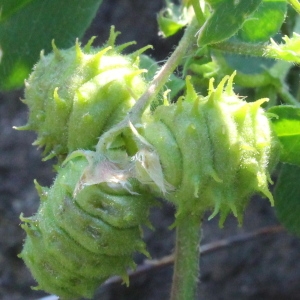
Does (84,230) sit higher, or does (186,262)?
(84,230)

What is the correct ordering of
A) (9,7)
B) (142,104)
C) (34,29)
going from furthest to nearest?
(34,29) → (9,7) → (142,104)

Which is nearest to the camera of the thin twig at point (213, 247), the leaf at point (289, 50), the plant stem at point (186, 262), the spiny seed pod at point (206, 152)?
the spiny seed pod at point (206, 152)

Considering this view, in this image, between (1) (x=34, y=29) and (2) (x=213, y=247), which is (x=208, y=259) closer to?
(2) (x=213, y=247)

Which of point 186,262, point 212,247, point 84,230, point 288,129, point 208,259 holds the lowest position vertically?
point 208,259

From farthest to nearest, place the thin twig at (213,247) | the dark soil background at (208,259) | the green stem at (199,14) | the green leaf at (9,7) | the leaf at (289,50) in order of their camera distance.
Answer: the dark soil background at (208,259) < the thin twig at (213,247) < the green leaf at (9,7) < the green stem at (199,14) < the leaf at (289,50)

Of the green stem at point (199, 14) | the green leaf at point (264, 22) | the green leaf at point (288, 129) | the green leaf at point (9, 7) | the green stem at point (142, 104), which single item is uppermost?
the green leaf at point (9, 7)

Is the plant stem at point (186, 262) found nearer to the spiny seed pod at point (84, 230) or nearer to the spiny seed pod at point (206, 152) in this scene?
the spiny seed pod at point (84, 230)

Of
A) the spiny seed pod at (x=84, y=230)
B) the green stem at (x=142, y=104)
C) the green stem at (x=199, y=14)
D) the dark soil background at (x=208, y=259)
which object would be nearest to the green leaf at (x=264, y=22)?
the green stem at (x=199, y=14)

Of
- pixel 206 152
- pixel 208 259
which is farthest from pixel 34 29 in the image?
pixel 208 259
